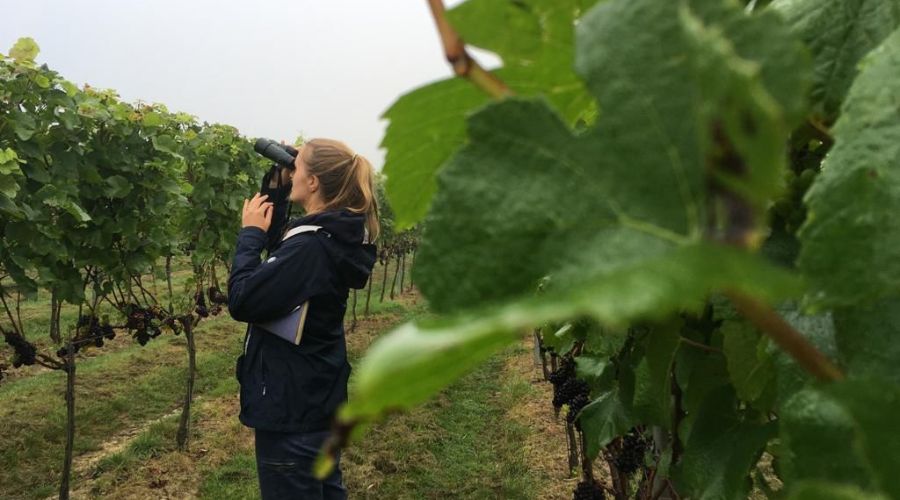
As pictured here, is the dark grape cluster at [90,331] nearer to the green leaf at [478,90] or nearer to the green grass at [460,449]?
the green grass at [460,449]

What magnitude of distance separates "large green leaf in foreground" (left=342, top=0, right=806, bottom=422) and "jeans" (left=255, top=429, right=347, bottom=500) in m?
3.20

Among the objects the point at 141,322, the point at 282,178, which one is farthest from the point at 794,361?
the point at 141,322

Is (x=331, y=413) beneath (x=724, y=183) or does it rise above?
beneath

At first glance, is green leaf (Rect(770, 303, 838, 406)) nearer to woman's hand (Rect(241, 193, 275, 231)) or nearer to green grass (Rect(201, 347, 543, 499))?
woman's hand (Rect(241, 193, 275, 231))

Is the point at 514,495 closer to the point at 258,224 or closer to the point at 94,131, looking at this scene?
the point at 258,224

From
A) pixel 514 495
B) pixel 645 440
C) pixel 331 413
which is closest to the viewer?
pixel 645 440

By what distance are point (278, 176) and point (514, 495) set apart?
9.78ft

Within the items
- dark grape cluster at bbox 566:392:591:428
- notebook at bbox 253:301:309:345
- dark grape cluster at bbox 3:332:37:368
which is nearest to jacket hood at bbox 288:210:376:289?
notebook at bbox 253:301:309:345

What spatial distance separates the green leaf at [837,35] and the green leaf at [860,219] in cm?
16

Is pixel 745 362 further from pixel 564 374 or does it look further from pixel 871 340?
pixel 564 374

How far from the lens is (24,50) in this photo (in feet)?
15.3

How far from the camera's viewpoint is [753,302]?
0.27m

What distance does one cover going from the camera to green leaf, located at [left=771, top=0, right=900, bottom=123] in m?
0.51

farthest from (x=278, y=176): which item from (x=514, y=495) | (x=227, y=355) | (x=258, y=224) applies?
(x=227, y=355)
